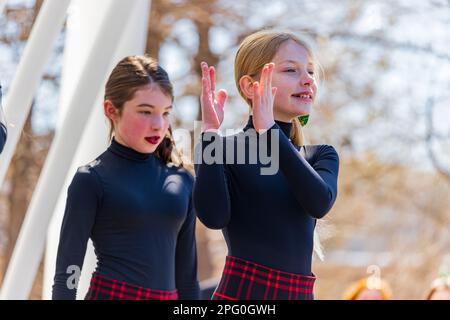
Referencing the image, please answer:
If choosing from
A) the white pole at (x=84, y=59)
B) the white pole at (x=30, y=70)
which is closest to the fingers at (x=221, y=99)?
the white pole at (x=30, y=70)

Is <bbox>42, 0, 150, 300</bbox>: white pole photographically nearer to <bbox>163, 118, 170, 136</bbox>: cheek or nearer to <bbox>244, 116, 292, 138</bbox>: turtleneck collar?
Result: <bbox>163, 118, 170, 136</bbox>: cheek

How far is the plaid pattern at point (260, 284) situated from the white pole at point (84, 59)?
1782mm

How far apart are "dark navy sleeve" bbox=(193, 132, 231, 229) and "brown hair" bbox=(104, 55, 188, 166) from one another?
1.97 ft

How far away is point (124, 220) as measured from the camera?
10.3ft

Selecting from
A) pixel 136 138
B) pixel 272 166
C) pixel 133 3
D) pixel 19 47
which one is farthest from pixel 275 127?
pixel 19 47

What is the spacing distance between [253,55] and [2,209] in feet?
27.6

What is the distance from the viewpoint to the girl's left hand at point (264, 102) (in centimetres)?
270

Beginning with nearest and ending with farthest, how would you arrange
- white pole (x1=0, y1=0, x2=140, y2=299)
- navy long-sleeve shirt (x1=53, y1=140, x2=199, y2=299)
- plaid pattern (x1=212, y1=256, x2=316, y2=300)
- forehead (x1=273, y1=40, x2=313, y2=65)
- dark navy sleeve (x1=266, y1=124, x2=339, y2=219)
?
dark navy sleeve (x1=266, y1=124, x2=339, y2=219), plaid pattern (x1=212, y1=256, x2=316, y2=300), forehead (x1=273, y1=40, x2=313, y2=65), navy long-sleeve shirt (x1=53, y1=140, x2=199, y2=299), white pole (x1=0, y1=0, x2=140, y2=299)

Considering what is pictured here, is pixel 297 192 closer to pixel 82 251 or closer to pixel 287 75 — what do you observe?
pixel 287 75

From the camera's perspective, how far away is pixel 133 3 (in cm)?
430

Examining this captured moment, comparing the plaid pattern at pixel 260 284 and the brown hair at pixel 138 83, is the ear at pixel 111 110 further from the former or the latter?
the plaid pattern at pixel 260 284

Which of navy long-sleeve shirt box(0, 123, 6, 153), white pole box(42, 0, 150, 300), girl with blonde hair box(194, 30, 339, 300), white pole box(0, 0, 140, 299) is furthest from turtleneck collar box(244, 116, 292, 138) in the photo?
white pole box(42, 0, 150, 300)

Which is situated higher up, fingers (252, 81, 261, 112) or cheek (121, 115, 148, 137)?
cheek (121, 115, 148, 137)

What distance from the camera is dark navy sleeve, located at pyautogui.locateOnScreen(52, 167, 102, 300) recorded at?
3.01 m
